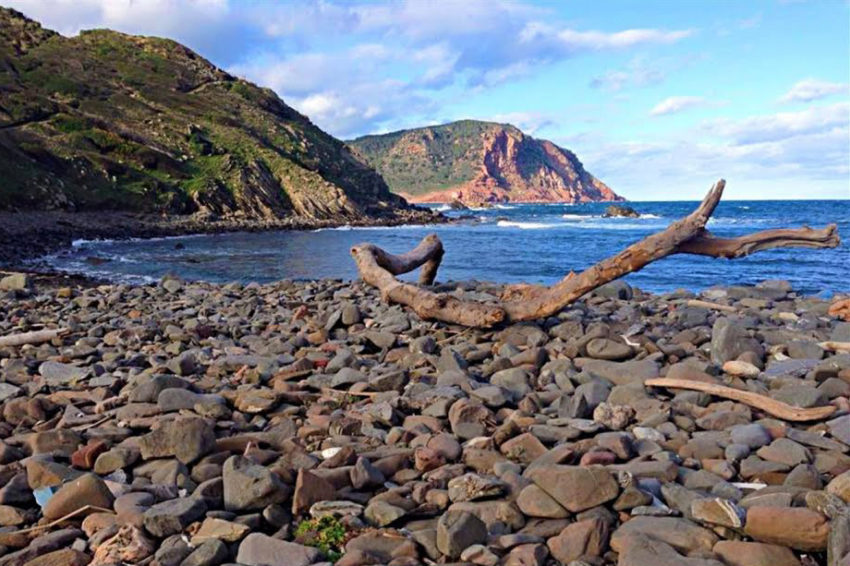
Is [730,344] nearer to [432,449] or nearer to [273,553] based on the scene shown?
[432,449]

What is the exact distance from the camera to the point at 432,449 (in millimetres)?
4180

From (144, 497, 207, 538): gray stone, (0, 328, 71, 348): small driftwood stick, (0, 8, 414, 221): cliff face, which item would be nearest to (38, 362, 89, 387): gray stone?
(0, 328, 71, 348): small driftwood stick

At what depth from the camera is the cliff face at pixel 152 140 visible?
151 ft

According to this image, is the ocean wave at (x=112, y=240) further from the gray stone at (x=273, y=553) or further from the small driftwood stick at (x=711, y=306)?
the gray stone at (x=273, y=553)

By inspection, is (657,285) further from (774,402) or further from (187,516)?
(187,516)

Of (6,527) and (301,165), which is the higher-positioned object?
(301,165)

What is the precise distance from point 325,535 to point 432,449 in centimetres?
109

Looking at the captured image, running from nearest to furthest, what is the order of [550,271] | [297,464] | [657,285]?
[297,464]
[657,285]
[550,271]

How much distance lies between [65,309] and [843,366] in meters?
10.6

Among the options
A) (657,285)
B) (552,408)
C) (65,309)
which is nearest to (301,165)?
(657,285)

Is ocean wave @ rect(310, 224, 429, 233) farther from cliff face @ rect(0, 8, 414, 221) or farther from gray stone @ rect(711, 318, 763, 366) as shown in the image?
gray stone @ rect(711, 318, 763, 366)

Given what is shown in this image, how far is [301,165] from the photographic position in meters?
67.6

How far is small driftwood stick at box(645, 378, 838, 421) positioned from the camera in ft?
15.0

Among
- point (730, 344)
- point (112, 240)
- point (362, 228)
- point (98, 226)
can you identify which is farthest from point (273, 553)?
point (362, 228)
